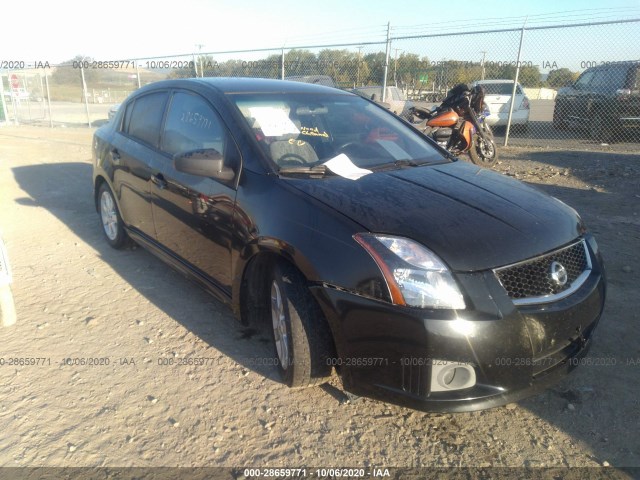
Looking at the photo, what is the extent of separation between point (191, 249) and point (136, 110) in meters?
1.72

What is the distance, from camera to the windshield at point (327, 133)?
10.2 ft

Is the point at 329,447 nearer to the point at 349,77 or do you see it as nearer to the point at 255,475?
the point at 255,475

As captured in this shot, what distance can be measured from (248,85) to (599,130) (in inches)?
399

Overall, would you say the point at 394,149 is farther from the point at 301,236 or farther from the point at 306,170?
the point at 301,236

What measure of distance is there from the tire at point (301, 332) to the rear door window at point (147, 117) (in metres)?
1.93

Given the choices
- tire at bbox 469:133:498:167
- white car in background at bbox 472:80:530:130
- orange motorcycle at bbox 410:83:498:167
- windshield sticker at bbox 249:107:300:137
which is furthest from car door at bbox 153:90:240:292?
white car in background at bbox 472:80:530:130

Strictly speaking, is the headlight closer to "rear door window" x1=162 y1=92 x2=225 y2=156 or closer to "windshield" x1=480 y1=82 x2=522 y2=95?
"rear door window" x1=162 y1=92 x2=225 y2=156

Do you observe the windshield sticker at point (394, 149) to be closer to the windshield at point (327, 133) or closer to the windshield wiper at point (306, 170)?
the windshield at point (327, 133)

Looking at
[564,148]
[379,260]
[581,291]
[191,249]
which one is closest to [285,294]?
[379,260]

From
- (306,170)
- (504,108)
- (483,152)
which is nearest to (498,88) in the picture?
(504,108)

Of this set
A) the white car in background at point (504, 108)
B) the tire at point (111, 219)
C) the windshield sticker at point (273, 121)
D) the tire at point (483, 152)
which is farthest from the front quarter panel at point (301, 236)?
the white car in background at point (504, 108)

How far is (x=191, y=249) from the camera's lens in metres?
3.46

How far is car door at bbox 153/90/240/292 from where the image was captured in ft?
9.99

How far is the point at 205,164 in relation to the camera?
2912 millimetres
